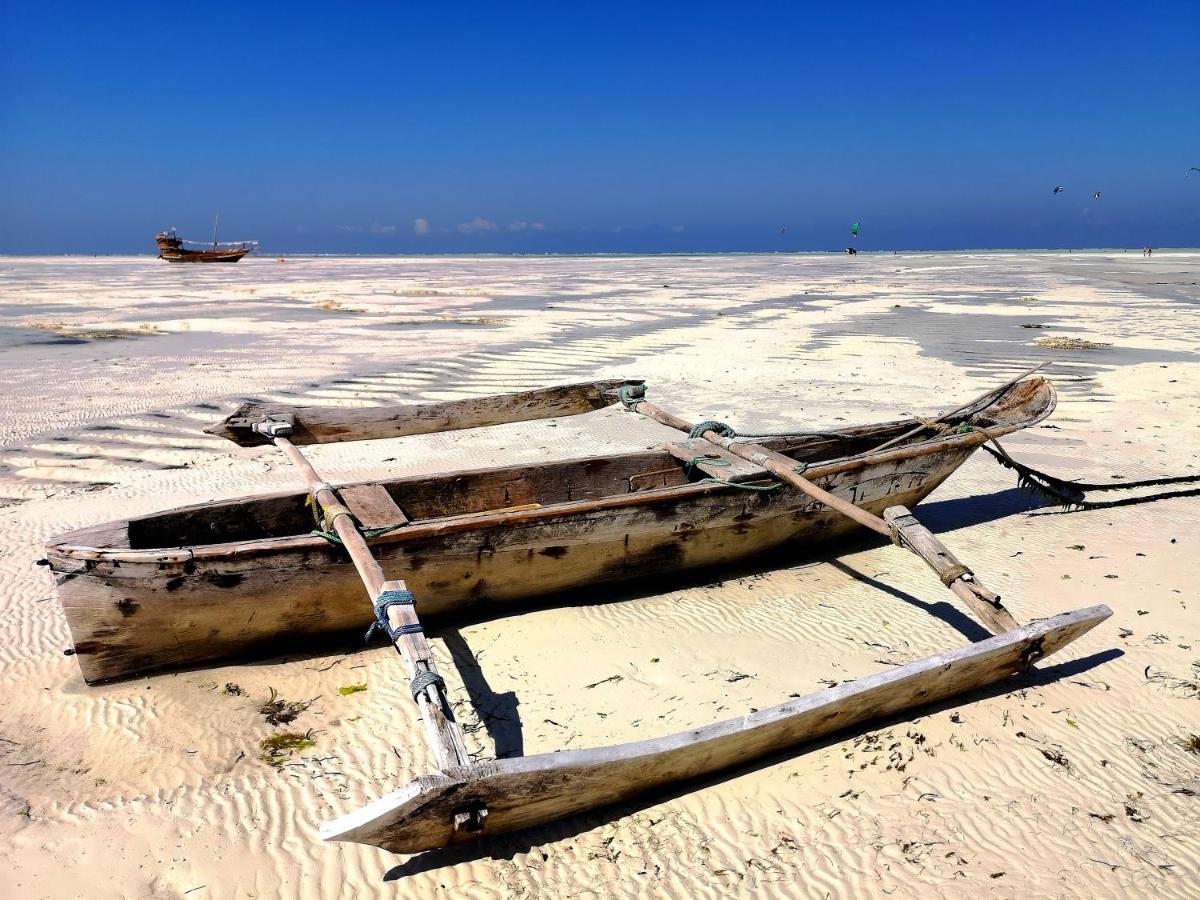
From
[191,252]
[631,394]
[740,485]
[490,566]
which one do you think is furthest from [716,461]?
[191,252]

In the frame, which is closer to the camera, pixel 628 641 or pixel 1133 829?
pixel 1133 829

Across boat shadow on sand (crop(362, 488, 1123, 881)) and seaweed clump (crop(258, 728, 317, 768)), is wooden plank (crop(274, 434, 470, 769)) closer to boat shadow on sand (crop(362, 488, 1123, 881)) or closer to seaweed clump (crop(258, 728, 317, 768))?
boat shadow on sand (crop(362, 488, 1123, 881))

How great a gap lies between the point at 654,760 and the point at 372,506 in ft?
7.43

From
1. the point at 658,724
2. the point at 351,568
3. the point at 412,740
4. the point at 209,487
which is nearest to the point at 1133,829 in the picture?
the point at 658,724

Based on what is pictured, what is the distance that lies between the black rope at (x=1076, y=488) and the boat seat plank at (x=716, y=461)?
95.9 inches

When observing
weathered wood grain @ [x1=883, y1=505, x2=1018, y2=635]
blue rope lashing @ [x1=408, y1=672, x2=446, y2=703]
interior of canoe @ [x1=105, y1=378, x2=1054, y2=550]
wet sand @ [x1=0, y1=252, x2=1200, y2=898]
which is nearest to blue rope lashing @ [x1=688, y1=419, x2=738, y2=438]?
interior of canoe @ [x1=105, y1=378, x2=1054, y2=550]

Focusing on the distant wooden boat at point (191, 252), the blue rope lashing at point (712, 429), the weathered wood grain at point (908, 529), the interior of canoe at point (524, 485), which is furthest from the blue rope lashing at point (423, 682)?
the distant wooden boat at point (191, 252)

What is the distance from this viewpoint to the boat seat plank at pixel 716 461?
5.02 meters

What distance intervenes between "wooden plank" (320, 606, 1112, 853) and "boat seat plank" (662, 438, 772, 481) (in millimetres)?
1736

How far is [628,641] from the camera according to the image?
4.49 m

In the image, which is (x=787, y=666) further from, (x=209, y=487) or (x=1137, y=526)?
(x=209, y=487)

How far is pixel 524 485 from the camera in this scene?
5.46m

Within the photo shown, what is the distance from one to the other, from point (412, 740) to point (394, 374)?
9140 mm

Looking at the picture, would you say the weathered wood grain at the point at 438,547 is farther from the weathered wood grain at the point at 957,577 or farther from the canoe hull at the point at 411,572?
the weathered wood grain at the point at 957,577
